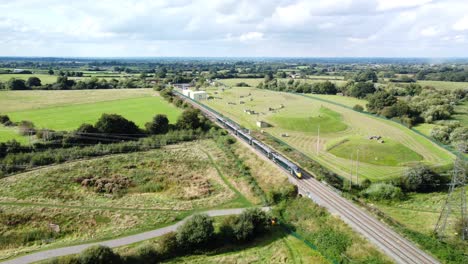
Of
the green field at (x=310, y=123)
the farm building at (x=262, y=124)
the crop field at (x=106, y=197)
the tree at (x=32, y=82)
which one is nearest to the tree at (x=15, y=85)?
the tree at (x=32, y=82)

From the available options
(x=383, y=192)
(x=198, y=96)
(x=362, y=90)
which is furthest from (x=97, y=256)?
(x=362, y=90)

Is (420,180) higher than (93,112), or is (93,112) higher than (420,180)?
(93,112)

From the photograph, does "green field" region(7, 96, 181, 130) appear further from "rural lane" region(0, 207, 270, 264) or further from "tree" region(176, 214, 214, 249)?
"tree" region(176, 214, 214, 249)

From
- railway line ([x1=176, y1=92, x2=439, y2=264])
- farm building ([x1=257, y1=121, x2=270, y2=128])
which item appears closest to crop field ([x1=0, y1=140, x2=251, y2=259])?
railway line ([x1=176, y1=92, x2=439, y2=264])

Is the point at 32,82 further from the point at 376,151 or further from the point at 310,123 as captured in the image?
the point at 376,151

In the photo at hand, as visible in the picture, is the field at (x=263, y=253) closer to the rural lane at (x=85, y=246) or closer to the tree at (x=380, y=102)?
the rural lane at (x=85, y=246)

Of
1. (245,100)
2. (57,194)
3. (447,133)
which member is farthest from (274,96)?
(57,194)

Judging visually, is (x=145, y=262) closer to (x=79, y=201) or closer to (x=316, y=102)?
(x=79, y=201)
